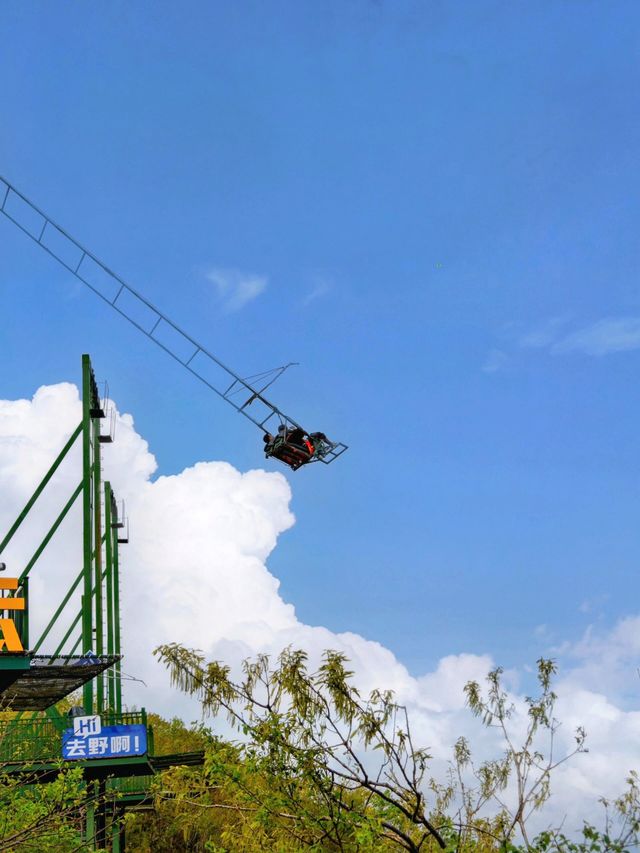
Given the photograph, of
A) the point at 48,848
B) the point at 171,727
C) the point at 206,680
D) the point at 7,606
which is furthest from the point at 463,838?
the point at 171,727

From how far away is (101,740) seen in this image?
32.2m

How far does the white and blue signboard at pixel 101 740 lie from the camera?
31750 mm

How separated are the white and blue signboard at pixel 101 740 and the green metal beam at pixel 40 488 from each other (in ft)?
42.6

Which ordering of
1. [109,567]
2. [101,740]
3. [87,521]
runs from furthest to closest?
[109,567]
[87,521]
[101,740]

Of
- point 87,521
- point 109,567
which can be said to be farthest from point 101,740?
point 109,567

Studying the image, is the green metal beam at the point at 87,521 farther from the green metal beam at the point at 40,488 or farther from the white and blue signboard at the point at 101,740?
the white and blue signboard at the point at 101,740

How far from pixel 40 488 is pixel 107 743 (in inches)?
592

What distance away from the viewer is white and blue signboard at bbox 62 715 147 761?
31.8 m

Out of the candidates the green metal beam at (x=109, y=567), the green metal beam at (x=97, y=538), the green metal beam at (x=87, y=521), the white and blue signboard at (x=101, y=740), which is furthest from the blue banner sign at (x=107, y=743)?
the green metal beam at (x=109, y=567)

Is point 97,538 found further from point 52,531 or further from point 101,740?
point 101,740

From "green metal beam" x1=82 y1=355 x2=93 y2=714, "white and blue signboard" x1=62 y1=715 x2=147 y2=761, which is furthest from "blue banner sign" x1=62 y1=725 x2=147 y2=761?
"green metal beam" x1=82 y1=355 x2=93 y2=714

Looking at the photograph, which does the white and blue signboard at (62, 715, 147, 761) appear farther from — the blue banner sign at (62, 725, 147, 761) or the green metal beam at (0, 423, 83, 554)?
the green metal beam at (0, 423, 83, 554)

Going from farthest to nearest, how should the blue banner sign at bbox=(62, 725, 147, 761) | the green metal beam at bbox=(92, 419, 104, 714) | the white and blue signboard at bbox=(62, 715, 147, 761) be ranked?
1. the green metal beam at bbox=(92, 419, 104, 714)
2. the white and blue signboard at bbox=(62, 715, 147, 761)
3. the blue banner sign at bbox=(62, 725, 147, 761)

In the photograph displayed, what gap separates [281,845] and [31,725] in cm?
2242
